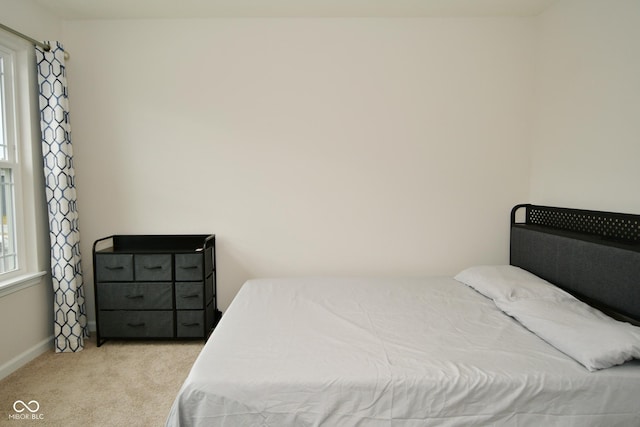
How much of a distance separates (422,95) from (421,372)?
2232 millimetres

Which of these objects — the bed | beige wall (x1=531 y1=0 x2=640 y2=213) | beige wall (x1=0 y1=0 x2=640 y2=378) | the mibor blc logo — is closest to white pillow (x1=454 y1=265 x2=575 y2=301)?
the bed

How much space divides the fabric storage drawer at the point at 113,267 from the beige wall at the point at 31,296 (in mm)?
424

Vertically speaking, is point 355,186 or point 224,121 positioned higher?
point 224,121

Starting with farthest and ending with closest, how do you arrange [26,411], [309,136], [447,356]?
1. [309,136]
2. [26,411]
3. [447,356]

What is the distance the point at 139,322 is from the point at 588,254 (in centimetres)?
312

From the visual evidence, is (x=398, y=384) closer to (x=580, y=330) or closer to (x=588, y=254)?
(x=580, y=330)

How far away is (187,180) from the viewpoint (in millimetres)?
2889

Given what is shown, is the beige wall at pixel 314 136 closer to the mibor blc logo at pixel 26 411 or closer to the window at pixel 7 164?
the window at pixel 7 164

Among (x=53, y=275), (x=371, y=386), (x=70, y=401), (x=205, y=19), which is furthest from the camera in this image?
(x=205, y=19)

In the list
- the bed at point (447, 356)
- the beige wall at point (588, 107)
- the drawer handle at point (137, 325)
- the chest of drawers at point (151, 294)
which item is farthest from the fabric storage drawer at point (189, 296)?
the beige wall at point (588, 107)

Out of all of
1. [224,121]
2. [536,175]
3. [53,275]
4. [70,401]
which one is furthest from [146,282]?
[536,175]

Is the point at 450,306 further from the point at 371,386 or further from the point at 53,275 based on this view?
the point at 53,275

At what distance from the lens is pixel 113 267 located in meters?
2.63

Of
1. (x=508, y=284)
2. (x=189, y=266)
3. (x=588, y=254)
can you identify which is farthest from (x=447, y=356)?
(x=189, y=266)
